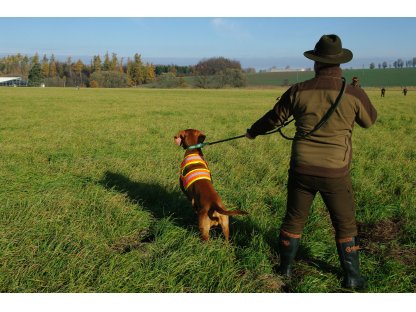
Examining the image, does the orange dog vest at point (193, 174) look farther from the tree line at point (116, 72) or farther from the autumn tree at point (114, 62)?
the autumn tree at point (114, 62)

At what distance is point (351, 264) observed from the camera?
3158mm

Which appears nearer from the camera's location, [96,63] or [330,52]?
[330,52]

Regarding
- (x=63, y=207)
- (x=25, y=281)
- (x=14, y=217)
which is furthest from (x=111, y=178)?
(x=25, y=281)

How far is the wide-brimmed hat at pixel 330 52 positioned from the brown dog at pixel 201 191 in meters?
1.53

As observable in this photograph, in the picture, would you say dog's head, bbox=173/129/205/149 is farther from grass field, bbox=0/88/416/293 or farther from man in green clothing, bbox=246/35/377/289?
man in green clothing, bbox=246/35/377/289

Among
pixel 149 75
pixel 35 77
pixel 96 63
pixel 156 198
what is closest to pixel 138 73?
pixel 149 75

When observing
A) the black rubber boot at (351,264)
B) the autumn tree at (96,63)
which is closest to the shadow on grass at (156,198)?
the black rubber boot at (351,264)

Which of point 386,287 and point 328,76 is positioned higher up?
point 328,76

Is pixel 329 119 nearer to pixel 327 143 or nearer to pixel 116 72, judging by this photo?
pixel 327 143

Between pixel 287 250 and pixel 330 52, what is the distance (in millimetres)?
1778

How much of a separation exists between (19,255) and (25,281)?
1.35 feet

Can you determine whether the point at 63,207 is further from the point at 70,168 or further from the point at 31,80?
the point at 31,80

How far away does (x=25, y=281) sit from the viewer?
114 inches

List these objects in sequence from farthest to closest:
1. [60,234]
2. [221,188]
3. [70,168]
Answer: [70,168]
[221,188]
[60,234]
